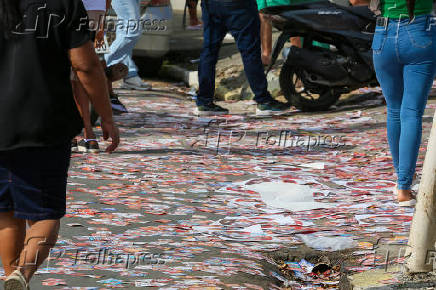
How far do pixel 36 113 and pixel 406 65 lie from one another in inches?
118

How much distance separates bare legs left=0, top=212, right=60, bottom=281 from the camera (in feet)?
12.3

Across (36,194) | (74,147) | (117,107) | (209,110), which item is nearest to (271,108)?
(209,110)

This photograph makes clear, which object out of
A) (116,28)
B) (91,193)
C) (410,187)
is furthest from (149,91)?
(410,187)

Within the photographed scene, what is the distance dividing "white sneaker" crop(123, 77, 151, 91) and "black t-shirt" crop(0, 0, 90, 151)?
8.26m

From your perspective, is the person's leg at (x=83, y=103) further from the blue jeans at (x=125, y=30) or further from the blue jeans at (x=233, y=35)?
the blue jeans at (x=125, y=30)

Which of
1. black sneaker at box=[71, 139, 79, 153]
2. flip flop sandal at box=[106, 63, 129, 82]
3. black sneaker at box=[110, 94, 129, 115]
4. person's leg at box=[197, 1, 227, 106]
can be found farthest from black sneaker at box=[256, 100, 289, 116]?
black sneaker at box=[71, 139, 79, 153]

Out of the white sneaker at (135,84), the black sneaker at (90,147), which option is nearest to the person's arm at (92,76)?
the black sneaker at (90,147)

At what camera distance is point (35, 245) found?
3.76 meters

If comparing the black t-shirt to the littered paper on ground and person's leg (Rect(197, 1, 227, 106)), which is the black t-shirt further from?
person's leg (Rect(197, 1, 227, 106))

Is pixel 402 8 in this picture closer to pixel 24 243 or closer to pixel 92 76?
pixel 92 76

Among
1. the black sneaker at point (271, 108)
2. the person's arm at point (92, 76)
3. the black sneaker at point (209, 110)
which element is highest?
the person's arm at point (92, 76)

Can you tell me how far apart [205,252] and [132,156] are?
3029 millimetres

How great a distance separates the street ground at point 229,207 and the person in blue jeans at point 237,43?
0.51 meters

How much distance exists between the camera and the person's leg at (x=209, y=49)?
10.2 m
